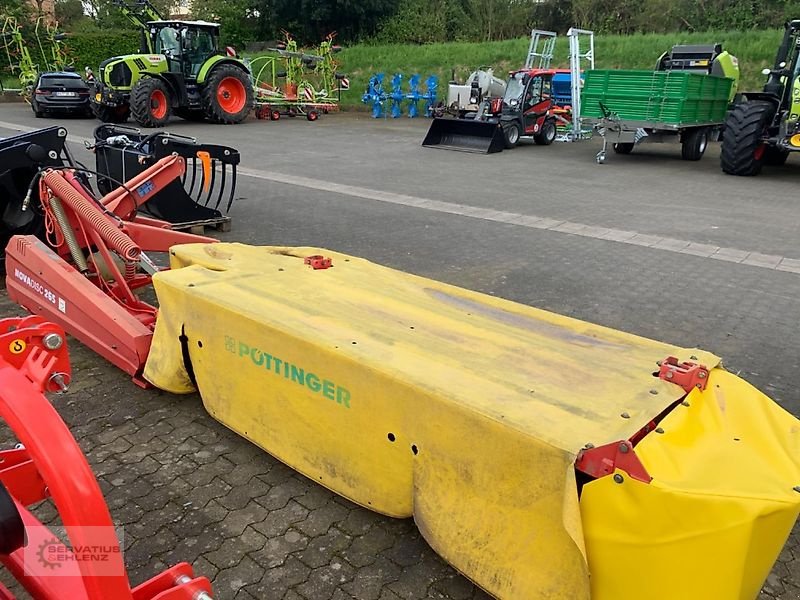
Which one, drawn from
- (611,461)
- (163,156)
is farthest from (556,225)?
(611,461)

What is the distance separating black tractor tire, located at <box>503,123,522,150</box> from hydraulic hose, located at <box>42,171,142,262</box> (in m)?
11.1

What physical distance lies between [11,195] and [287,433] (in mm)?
3453

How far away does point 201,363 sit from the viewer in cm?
293

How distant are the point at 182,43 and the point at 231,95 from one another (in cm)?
166

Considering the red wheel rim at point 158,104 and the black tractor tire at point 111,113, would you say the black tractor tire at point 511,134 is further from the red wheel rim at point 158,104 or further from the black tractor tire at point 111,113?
the black tractor tire at point 111,113

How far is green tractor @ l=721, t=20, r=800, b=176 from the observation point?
10.5 meters

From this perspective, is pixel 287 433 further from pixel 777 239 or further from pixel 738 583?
pixel 777 239

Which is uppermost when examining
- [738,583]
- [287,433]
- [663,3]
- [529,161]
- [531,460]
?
[663,3]

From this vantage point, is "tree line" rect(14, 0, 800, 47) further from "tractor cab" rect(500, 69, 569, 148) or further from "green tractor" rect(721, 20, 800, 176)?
"green tractor" rect(721, 20, 800, 176)

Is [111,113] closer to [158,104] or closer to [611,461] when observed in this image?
[158,104]

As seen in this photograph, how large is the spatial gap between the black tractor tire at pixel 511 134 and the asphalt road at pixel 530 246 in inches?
31.8

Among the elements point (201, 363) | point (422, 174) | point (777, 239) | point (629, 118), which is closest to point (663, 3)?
point (629, 118)

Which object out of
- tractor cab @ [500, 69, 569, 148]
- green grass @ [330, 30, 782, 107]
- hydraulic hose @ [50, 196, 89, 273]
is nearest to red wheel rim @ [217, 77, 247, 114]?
green grass @ [330, 30, 782, 107]

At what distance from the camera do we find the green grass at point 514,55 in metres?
18.9
